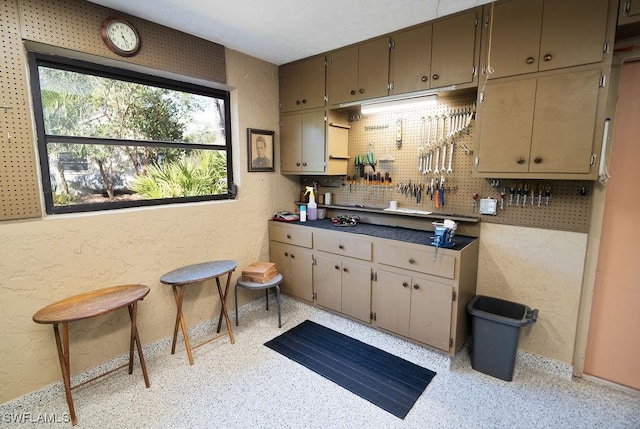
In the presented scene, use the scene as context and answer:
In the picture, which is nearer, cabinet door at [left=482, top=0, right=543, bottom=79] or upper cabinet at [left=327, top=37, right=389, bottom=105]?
cabinet door at [left=482, top=0, right=543, bottom=79]

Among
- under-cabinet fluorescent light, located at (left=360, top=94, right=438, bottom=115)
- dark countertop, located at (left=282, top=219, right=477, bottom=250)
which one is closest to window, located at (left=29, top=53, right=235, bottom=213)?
dark countertop, located at (left=282, top=219, right=477, bottom=250)

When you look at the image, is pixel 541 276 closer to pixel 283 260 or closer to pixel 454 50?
pixel 454 50

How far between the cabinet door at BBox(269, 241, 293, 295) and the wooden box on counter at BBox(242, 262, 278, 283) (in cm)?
32

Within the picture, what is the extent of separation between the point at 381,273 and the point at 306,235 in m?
0.90

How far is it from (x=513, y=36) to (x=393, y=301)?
2.17 metres

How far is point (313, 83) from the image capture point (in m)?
3.16

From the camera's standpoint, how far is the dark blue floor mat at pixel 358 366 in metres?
2.04

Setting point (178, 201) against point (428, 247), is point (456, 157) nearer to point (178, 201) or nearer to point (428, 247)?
point (428, 247)

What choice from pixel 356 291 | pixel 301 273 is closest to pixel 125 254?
pixel 301 273

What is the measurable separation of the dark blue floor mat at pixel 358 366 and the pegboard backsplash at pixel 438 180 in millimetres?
1400

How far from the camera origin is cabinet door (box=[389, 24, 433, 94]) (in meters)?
2.42

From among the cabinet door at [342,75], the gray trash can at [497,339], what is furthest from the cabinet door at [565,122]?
the cabinet door at [342,75]

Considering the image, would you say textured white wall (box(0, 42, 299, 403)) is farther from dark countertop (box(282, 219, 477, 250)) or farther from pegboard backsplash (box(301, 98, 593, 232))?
pegboard backsplash (box(301, 98, 593, 232))

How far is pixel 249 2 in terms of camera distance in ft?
6.90
